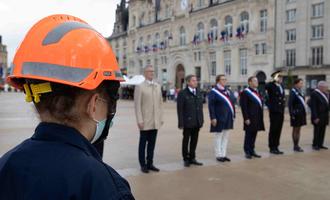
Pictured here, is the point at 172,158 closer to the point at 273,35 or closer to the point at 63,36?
the point at 63,36

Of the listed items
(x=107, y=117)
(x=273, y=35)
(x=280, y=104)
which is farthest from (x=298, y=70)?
(x=107, y=117)

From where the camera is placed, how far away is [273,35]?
142 feet

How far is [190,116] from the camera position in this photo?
25.2 ft

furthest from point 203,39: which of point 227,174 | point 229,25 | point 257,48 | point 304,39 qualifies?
point 227,174

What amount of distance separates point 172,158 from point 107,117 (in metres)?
7.02

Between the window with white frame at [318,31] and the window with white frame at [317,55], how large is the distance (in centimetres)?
122

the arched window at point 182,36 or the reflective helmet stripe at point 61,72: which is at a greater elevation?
the arched window at point 182,36

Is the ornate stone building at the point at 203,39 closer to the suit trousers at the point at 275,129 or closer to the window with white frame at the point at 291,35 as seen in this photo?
the window with white frame at the point at 291,35

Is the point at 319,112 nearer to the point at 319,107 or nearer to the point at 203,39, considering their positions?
the point at 319,107

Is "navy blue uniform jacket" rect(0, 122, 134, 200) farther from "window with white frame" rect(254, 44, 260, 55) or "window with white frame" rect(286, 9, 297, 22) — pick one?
"window with white frame" rect(254, 44, 260, 55)

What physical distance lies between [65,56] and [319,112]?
10068mm

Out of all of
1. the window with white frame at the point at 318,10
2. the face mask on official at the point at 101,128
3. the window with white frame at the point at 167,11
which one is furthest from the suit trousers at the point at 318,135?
the window with white frame at the point at 167,11

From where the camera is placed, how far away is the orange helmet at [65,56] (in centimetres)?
131

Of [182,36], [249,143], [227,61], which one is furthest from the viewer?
[182,36]
